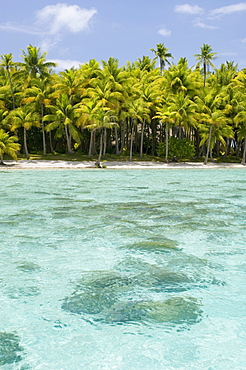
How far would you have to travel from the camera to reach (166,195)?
1579 cm

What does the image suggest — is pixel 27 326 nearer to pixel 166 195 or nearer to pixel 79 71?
pixel 166 195

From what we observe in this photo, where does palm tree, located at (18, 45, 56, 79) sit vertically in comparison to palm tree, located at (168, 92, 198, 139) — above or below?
above

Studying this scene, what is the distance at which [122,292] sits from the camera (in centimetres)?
517

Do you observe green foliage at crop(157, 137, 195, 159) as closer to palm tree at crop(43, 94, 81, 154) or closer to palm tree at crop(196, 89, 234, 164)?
palm tree at crop(196, 89, 234, 164)

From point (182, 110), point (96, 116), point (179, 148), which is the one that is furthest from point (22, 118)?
point (179, 148)

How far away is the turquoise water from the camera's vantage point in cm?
374

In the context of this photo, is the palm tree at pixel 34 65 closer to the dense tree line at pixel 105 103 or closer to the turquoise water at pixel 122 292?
the dense tree line at pixel 105 103

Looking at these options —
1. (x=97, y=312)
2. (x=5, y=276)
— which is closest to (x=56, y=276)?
(x=5, y=276)

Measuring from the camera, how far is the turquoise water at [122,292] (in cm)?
374

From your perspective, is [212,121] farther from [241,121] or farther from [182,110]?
[241,121]

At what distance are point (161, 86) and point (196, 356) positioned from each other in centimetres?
4333

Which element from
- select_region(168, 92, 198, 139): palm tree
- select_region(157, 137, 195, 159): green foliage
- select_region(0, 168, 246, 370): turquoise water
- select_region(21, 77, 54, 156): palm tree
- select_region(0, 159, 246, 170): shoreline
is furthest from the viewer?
select_region(157, 137, 195, 159): green foliage

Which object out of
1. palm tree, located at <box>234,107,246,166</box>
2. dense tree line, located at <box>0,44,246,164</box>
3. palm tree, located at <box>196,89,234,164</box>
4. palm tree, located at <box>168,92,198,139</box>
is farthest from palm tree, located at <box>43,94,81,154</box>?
palm tree, located at <box>234,107,246,166</box>

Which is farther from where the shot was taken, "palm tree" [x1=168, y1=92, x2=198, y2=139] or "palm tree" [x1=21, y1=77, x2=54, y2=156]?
"palm tree" [x1=21, y1=77, x2=54, y2=156]
